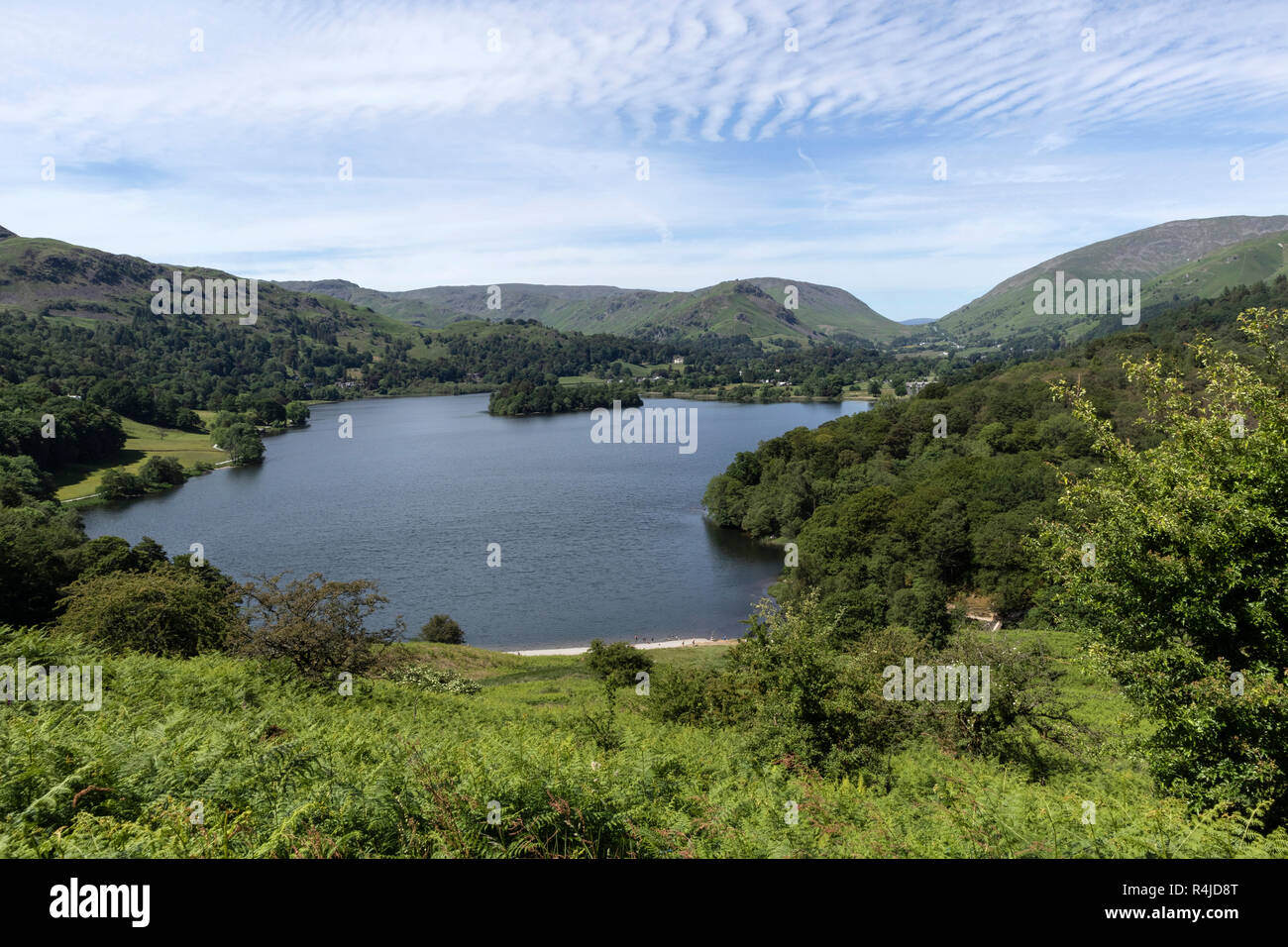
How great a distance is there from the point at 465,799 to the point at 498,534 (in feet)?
236

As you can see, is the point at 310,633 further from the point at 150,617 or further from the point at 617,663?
the point at 617,663

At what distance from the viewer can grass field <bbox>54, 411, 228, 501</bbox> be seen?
104169mm

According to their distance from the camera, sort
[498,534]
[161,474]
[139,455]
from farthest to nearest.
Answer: [139,455] → [161,474] → [498,534]

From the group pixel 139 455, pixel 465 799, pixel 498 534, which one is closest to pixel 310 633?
pixel 465 799

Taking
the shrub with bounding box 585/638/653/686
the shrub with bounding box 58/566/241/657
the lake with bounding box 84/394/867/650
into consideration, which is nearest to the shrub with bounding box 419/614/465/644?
the lake with bounding box 84/394/867/650

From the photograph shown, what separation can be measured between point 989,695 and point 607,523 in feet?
221

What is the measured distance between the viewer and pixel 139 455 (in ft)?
412

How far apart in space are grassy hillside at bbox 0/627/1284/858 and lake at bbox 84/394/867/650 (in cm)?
3923

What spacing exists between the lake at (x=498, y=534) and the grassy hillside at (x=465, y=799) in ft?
129

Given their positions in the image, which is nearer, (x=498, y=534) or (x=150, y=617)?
(x=150, y=617)

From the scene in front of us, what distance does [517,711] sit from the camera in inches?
872

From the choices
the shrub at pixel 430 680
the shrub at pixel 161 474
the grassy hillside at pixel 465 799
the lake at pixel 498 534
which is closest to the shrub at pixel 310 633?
the shrub at pixel 430 680
